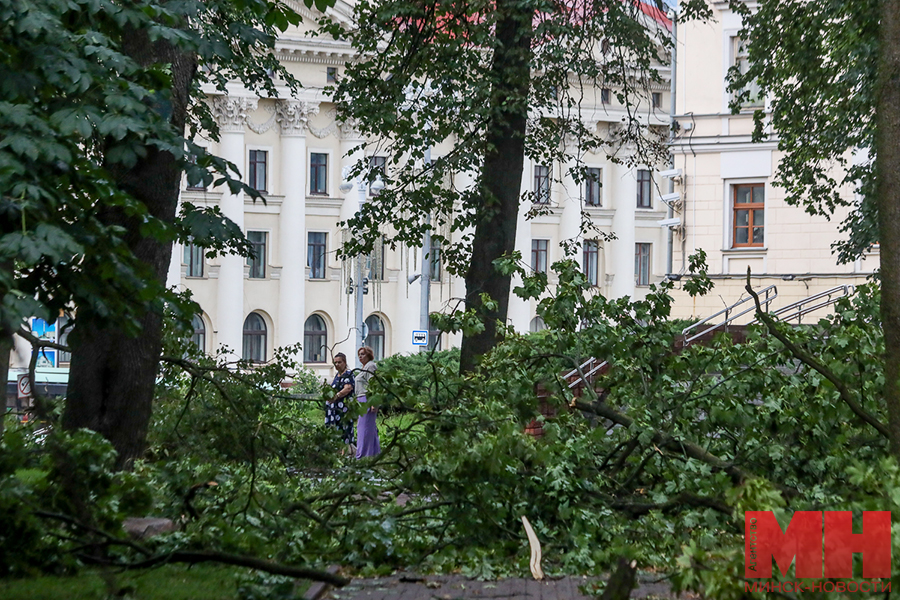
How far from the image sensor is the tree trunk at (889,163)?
17.2ft

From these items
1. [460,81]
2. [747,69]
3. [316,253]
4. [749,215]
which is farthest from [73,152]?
[316,253]

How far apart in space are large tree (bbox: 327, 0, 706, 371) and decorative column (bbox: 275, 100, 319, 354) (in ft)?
115

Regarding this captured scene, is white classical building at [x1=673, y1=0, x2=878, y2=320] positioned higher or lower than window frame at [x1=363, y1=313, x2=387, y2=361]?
higher

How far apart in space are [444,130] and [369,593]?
27.0 feet

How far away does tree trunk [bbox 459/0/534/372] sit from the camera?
12.6 m

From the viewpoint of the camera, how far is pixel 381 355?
50906 mm

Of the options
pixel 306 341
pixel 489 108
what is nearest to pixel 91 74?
pixel 489 108

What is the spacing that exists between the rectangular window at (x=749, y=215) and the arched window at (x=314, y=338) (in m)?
22.6

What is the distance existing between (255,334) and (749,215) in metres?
24.7

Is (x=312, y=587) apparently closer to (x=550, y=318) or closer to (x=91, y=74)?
(x=91, y=74)

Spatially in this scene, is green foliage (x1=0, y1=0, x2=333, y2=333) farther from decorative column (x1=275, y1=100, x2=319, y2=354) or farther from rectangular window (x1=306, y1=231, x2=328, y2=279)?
rectangular window (x1=306, y1=231, x2=328, y2=279)

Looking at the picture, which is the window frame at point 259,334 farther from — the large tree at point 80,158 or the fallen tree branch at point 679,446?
the large tree at point 80,158

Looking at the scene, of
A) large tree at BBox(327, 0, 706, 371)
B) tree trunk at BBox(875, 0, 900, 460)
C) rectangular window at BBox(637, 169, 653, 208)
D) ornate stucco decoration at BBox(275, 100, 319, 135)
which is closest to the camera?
tree trunk at BBox(875, 0, 900, 460)

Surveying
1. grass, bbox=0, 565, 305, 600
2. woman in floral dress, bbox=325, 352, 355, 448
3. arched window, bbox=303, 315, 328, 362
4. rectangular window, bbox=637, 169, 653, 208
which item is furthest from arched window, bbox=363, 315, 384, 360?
grass, bbox=0, 565, 305, 600
